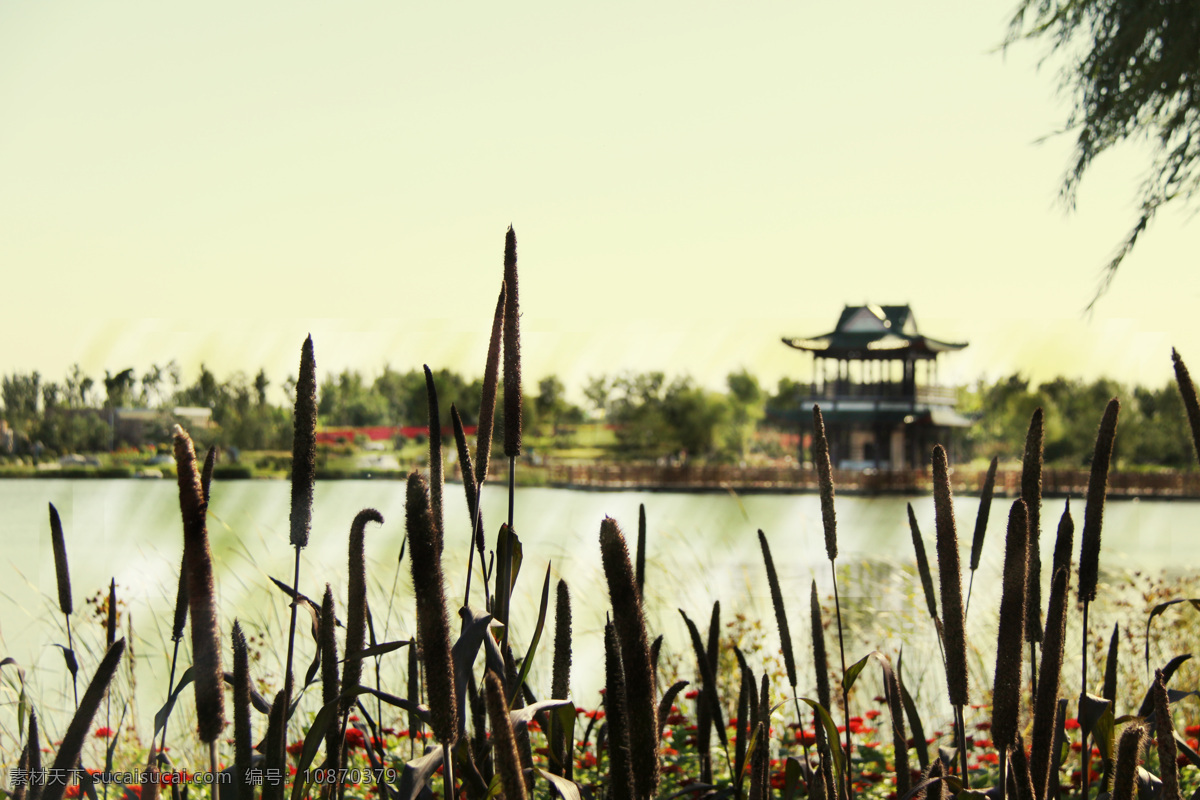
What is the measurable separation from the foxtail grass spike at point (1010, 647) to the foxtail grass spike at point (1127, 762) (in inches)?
2.7

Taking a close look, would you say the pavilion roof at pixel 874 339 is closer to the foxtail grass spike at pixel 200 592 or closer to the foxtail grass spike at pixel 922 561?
the foxtail grass spike at pixel 922 561

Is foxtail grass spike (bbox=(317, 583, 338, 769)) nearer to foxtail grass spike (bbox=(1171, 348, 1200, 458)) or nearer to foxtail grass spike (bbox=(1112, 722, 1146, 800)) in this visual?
foxtail grass spike (bbox=(1112, 722, 1146, 800))

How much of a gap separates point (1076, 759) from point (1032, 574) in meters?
1.78

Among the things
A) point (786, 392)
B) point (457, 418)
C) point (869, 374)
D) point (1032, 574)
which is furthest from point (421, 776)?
point (786, 392)

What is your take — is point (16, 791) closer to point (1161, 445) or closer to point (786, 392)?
point (1161, 445)

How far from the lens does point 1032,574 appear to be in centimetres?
88

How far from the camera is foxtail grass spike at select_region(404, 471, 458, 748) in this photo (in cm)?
57

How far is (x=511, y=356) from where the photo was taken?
814 millimetres

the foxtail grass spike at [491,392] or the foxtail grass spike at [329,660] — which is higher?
the foxtail grass spike at [491,392]

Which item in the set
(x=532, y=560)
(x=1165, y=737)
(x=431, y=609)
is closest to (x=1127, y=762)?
(x=1165, y=737)

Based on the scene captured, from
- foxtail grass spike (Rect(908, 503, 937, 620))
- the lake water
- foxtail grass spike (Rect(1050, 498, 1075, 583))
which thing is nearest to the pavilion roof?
the lake water

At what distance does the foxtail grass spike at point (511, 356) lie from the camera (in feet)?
2.67

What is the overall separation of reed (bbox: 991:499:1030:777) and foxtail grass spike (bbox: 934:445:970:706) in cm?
5

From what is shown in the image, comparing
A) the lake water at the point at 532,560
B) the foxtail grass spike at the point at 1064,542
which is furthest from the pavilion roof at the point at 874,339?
the foxtail grass spike at the point at 1064,542
